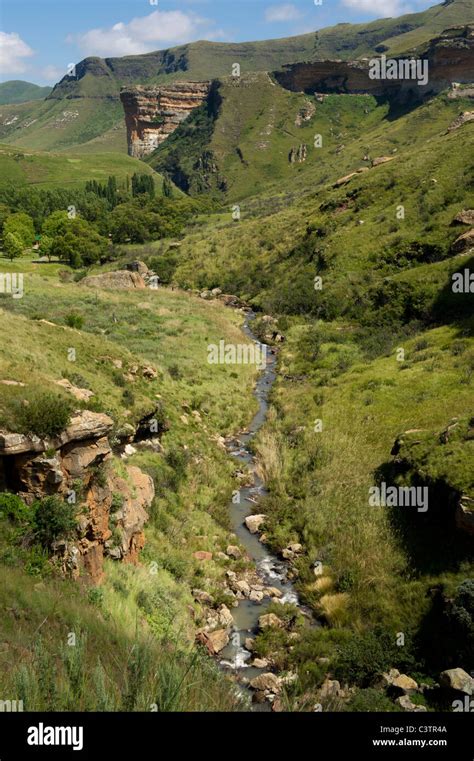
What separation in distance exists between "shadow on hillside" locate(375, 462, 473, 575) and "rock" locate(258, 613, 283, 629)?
435cm

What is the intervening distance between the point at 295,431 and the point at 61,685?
76.5ft

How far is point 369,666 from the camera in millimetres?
13047

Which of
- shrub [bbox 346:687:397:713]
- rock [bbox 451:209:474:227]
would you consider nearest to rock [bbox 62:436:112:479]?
shrub [bbox 346:687:397:713]

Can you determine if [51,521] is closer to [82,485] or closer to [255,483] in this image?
[82,485]

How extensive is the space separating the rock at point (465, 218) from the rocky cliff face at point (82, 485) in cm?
4843

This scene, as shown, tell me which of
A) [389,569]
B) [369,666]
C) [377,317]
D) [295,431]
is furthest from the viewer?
[377,317]

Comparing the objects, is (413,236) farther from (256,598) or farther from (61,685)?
(61,685)

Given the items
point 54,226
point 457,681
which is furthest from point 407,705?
point 54,226

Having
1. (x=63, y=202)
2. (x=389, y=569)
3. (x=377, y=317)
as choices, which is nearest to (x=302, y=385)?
(x=377, y=317)

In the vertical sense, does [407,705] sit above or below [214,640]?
above

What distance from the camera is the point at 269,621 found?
15.4m

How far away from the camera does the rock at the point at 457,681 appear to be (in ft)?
38.0

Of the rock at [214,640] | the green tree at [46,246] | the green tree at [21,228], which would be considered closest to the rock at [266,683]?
the rock at [214,640]

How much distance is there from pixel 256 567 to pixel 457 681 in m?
7.96
